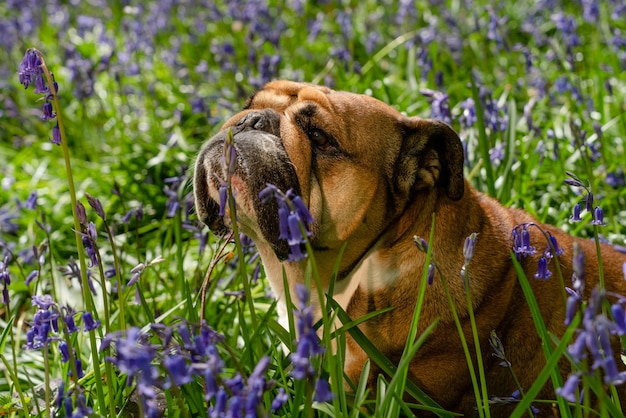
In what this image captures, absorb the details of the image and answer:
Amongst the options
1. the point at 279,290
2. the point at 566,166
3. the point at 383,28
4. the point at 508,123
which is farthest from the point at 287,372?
the point at 383,28

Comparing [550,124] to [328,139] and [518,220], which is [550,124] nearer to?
[518,220]

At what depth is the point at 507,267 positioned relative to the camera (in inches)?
127

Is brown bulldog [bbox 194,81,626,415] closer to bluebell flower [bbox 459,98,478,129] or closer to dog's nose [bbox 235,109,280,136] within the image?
dog's nose [bbox 235,109,280,136]

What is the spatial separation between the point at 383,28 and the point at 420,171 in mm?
4821

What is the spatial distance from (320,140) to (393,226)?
44cm

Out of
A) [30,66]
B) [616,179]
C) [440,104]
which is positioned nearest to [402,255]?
[440,104]

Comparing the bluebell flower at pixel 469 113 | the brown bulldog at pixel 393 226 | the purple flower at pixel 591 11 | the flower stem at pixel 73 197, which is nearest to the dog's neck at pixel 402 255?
the brown bulldog at pixel 393 226

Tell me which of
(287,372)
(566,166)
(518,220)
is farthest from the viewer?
(566,166)

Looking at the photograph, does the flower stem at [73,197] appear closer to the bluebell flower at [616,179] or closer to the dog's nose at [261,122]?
the dog's nose at [261,122]

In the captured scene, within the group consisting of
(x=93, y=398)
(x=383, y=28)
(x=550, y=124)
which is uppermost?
(x=383, y=28)

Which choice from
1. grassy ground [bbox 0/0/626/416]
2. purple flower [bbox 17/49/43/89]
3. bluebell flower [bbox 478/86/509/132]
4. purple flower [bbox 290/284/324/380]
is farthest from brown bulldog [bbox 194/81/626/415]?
purple flower [bbox 290/284/324/380]

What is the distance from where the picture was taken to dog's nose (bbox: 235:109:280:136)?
11.0 feet

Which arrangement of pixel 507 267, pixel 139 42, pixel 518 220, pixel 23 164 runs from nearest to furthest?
pixel 507 267
pixel 518 220
pixel 23 164
pixel 139 42

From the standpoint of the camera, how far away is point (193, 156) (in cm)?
404
